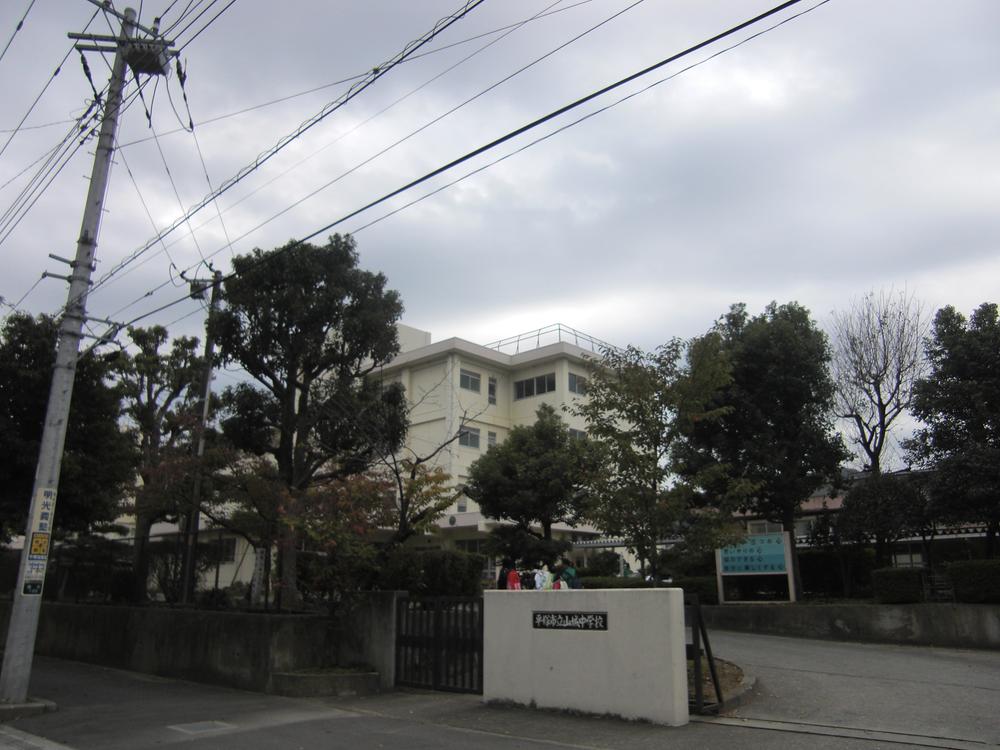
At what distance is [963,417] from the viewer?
1842 cm

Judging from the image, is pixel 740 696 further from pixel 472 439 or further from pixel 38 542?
pixel 472 439

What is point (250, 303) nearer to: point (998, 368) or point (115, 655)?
point (115, 655)

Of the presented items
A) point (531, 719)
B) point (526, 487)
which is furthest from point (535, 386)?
point (531, 719)

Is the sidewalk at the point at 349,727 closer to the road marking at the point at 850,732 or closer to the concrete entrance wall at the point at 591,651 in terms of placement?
the road marking at the point at 850,732

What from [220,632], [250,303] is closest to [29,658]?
[220,632]

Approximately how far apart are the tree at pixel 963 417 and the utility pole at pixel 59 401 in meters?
17.6

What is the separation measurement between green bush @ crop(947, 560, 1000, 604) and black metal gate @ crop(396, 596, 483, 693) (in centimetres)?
1131

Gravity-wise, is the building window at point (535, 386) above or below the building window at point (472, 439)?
above

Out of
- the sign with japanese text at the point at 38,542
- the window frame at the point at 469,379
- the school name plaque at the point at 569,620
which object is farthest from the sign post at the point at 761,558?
the window frame at the point at 469,379

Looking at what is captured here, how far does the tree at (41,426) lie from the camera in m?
14.0

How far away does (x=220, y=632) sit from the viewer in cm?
1362

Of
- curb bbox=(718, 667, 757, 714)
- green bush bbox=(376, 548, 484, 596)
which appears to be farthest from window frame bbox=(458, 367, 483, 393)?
curb bbox=(718, 667, 757, 714)

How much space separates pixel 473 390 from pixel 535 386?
3.35 metres

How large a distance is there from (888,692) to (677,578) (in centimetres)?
1210
